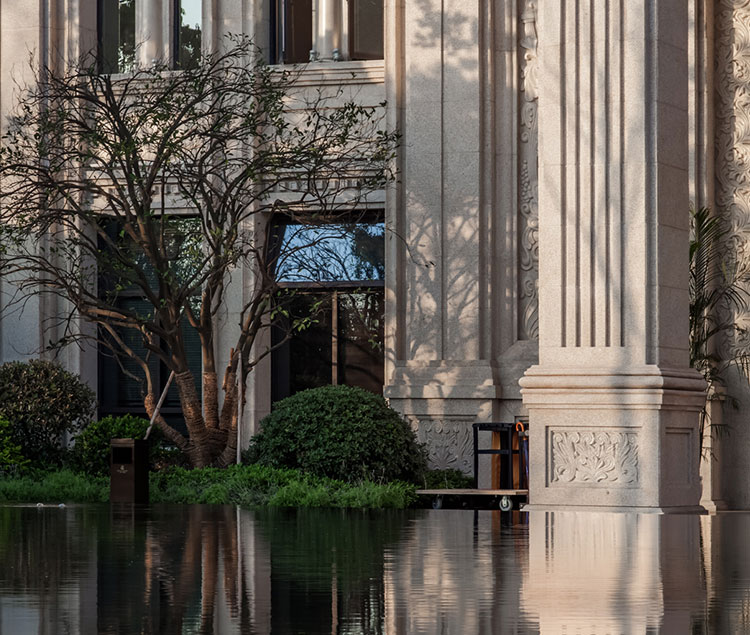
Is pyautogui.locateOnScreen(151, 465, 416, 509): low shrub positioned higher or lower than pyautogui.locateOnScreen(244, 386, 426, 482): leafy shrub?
lower

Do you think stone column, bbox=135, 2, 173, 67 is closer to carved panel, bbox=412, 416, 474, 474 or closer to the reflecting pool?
carved panel, bbox=412, 416, 474, 474

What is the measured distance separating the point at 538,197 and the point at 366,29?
6661mm

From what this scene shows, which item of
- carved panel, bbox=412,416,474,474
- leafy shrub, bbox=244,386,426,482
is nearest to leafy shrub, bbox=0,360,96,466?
leafy shrub, bbox=244,386,426,482

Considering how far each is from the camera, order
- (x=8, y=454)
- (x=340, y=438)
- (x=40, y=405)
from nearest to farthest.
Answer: (x=340, y=438) → (x=8, y=454) → (x=40, y=405)

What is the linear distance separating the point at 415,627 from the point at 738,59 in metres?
14.8

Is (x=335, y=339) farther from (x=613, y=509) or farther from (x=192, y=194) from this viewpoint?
(x=613, y=509)

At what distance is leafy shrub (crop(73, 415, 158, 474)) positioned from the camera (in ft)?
60.7

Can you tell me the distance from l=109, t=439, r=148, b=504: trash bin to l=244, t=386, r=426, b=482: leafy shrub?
1.43 m

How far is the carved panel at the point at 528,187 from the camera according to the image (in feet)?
63.5

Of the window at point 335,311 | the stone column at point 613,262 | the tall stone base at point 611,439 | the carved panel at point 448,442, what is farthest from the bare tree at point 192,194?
the tall stone base at point 611,439

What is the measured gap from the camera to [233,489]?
53.0 ft

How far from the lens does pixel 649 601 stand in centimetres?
607

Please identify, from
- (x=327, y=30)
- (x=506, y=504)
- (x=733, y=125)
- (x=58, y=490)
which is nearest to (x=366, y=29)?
(x=327, y=30)

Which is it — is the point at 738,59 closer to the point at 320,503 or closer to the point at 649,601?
the point at 320,503
